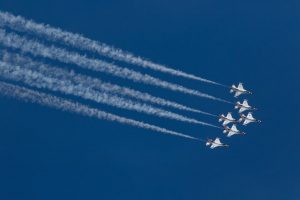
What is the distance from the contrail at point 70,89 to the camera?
285 ft

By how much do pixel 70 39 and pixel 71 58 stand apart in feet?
8.22

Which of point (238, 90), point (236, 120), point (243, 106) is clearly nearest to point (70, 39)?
point (238, 90)

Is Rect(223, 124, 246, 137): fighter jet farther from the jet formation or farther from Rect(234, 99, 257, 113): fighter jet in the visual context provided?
Rect(234, 99, 257, 113): fighter jet

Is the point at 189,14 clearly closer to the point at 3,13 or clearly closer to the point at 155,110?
the point at 155,110

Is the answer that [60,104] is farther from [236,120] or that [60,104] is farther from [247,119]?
[247,119]

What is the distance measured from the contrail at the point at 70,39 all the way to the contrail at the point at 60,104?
6854 mm

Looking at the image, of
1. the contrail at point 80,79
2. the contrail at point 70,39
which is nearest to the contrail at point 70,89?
the contrail at point 80,79

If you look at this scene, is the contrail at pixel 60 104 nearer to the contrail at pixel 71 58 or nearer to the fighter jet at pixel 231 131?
the contrail at pixel 71 58

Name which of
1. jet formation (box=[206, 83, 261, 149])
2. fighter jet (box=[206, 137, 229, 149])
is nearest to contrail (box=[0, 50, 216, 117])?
fighter jet (box=[206, 137, 229, 149])

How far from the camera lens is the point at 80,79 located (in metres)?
91.5

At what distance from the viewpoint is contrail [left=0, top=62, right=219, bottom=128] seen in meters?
87.0

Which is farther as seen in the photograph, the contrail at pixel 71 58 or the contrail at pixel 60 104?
the contrail at pixel 60 104

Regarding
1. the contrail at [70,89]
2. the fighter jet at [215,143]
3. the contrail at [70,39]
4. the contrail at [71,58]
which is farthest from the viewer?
the fighter jet at [215,143]

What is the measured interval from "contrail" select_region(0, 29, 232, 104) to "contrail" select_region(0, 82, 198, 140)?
4.64m
